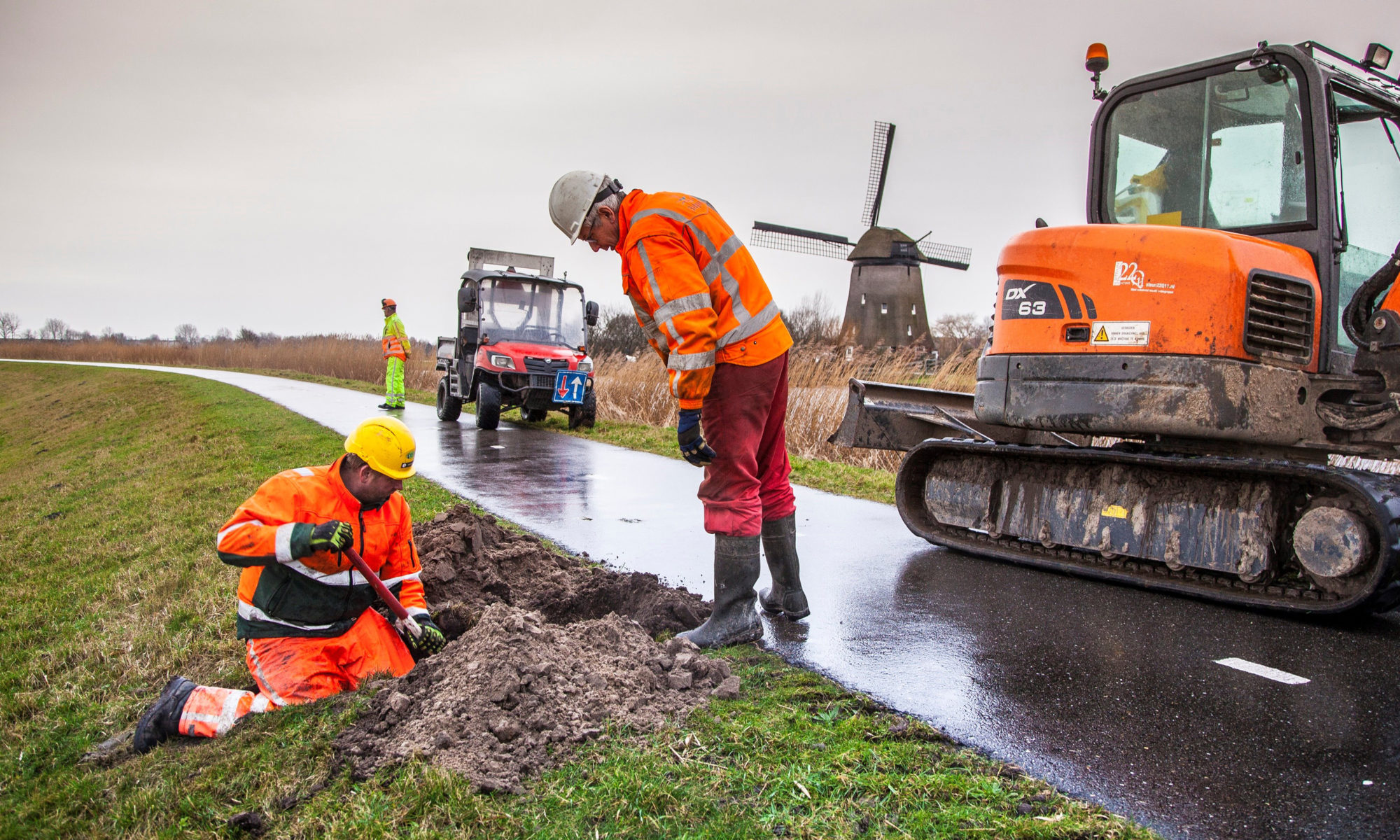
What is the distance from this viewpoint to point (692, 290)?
12.9ft

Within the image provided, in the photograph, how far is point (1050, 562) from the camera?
5738mm

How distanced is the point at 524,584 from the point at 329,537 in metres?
1.66

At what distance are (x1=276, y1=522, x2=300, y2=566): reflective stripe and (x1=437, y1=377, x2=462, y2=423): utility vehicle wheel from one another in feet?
42.7

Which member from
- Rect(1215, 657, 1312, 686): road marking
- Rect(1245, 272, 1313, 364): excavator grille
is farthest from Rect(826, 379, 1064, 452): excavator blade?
Rect(1215, 657, 1312, 686): road marking

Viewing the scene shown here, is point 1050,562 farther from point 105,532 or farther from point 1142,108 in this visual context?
point 105,532

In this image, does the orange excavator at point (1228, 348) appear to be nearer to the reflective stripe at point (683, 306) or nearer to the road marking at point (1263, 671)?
the road marking at point (1263, 671)

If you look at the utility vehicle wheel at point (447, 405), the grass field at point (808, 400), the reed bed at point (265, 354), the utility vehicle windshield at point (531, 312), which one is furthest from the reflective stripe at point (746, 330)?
the reed bed at point (265, 354)

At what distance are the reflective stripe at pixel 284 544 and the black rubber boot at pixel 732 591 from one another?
5.54 feet

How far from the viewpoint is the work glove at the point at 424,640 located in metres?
4.12

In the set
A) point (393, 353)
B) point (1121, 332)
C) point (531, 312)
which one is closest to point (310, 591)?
point (1121, 332)

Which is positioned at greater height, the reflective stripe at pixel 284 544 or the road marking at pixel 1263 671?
the reflective stripe at pixel 284 544

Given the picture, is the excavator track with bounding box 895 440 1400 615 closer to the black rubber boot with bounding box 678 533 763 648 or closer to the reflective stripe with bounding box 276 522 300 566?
the black rubber boot with bounding box 678 533 763 648

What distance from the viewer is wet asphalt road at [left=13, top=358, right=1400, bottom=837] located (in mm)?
2830

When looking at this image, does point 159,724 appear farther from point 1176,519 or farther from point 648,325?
point 1176,519
